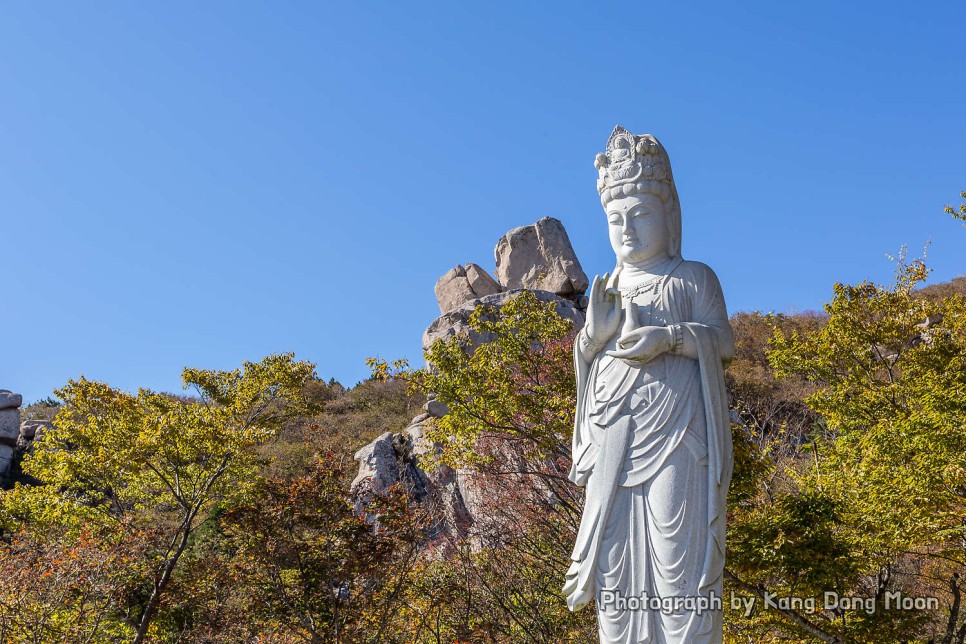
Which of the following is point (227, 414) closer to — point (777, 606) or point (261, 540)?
point (261, 540)

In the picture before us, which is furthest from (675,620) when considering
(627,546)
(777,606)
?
(777,606)

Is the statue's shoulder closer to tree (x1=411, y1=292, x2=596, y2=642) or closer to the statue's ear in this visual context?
the statue's ear

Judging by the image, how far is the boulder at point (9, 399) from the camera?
22.2m

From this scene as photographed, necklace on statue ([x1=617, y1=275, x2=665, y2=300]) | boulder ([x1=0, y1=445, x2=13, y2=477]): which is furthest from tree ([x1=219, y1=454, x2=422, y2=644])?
boulder ([x1=0, y1=445, x2=13, y2=477])

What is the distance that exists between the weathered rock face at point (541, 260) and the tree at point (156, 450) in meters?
14.5

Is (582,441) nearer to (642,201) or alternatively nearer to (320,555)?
(642,201)

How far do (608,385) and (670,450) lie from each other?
0.53 m

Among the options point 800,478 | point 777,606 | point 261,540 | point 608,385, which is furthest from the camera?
point 800,478

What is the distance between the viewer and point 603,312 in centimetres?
469

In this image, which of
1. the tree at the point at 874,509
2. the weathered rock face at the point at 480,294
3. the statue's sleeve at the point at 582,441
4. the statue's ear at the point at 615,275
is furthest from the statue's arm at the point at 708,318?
the weathered rock face at the point at 480,294

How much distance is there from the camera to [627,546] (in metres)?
4.29

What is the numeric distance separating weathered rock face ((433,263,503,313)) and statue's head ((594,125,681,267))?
21339 millimetres

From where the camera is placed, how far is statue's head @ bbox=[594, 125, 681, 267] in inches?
191

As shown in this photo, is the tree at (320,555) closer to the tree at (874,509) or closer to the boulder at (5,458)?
the tree at (874,509)
